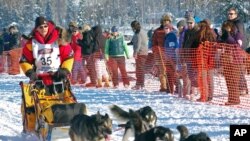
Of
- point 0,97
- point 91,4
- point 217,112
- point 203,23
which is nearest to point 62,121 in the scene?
point 217,112

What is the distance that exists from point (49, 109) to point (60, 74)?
0.55m

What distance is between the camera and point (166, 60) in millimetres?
10578

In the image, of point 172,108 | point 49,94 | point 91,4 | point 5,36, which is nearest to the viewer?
point 49,94

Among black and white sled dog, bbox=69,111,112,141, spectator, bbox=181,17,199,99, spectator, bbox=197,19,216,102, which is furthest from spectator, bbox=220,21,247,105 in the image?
black and white sled dog, bbox=69,111,112,141

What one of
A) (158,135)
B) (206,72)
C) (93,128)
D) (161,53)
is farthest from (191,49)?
(158,135)

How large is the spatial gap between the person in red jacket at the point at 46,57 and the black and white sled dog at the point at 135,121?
0.86m

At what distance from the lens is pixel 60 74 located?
6414 millimetres

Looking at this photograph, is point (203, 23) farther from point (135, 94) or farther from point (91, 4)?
point (91, 4)

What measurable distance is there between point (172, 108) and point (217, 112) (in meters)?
0.89

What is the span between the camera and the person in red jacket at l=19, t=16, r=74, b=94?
647cm

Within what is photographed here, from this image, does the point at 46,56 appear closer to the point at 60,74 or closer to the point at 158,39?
the point at 60,74

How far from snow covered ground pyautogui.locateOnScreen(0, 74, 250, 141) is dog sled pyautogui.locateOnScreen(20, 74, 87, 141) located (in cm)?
44

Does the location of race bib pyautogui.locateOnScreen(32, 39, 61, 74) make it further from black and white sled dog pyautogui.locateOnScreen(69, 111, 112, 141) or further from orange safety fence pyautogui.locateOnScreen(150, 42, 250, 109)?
orange safety fence pyautogui.locateOnScreen(150, 42, 250, 109)

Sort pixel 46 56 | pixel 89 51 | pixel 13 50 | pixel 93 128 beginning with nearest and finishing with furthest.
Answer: pixel 93 128, pixel 46 56, pixel 89 51, pixel 13 50
